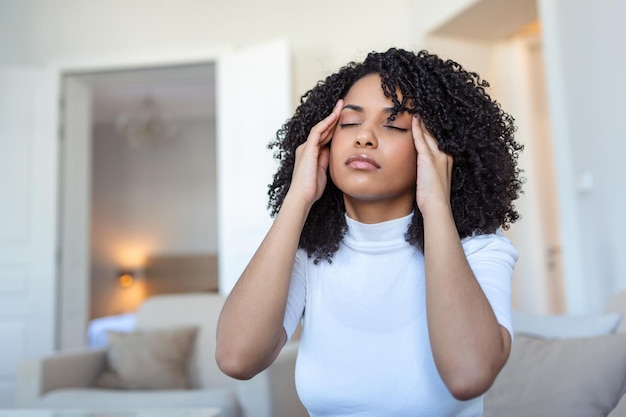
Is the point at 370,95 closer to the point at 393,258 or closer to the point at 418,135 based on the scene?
the point at 418,135

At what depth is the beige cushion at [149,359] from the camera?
2.59 metres

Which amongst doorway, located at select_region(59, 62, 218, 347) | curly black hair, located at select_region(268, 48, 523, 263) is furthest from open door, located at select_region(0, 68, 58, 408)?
curly black hair, located at select_region(268, 48, 523, 263)

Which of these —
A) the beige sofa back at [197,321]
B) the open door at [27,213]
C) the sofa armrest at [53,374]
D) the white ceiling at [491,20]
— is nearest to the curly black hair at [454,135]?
the beige sofa back at [197,321]

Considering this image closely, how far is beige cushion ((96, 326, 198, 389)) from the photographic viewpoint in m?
2.59

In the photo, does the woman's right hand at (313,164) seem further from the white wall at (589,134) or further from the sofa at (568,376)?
the white wall at (589,134)

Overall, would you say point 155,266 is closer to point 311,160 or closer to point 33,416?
point 33,416

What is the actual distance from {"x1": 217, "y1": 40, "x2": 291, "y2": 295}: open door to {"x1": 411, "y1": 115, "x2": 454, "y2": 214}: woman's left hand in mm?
2992

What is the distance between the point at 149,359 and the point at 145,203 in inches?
190

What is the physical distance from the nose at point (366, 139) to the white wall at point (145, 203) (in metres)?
6.22

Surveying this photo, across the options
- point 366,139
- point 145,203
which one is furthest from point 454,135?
point 145,203

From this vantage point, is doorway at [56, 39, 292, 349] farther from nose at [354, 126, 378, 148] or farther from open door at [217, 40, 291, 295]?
nose at [354, 126, 378, 148]

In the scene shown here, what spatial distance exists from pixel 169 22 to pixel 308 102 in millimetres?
3688

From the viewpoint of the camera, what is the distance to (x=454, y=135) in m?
1.00

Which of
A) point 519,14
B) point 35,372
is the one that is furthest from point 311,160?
point 519,14
